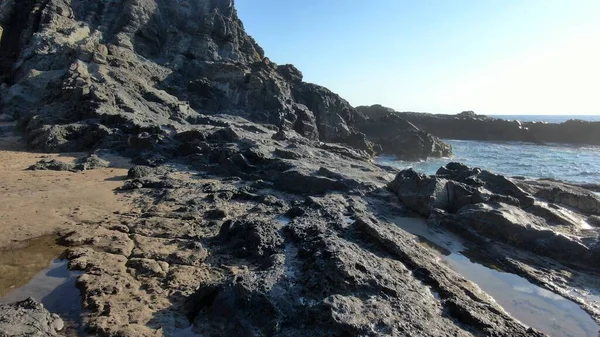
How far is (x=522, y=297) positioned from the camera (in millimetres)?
7461

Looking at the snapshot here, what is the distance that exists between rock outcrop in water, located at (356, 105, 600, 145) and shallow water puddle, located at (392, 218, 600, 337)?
186ft

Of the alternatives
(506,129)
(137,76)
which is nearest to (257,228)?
(137,76)

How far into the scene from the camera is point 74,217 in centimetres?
956

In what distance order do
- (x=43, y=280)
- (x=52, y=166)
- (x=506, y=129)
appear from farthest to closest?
1. (x=506, y=129)
2. (x=52, y=166)
3. (x=43, y=280)

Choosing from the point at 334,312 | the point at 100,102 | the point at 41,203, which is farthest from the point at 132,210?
the point at 100,102

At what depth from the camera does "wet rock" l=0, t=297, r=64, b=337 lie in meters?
4.52

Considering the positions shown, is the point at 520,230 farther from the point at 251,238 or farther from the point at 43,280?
the point at 43,280

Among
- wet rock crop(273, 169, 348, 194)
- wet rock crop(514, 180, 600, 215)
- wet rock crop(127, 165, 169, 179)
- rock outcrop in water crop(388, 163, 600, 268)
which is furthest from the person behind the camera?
wet rock crop(127, 165, 169, 179)

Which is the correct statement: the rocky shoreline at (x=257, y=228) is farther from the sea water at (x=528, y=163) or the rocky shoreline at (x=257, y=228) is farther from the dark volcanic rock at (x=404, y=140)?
the dark volcanic rock at (x=404, y=140)

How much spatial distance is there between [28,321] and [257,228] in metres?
4.38

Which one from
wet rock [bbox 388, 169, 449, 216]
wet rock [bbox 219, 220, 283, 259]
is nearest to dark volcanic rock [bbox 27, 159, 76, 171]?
wet rock [bbox 219, 220, 283, 259]

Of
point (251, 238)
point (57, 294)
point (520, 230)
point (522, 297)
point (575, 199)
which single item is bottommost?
point (522, 297)

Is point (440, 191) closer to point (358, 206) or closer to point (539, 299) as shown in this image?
point (358, 206)

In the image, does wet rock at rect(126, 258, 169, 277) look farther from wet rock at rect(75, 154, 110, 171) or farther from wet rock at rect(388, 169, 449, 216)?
wet rock at rect(75, 154, 110, 171)
